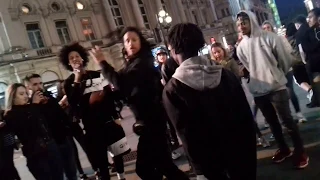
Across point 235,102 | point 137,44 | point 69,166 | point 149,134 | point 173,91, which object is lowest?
point 69,166

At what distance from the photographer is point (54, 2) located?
29.6 m

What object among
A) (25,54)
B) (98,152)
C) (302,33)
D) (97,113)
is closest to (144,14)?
(25,54)

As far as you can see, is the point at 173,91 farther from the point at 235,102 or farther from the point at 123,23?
the point at 123,23

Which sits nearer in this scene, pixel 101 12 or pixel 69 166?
pixel 69 166

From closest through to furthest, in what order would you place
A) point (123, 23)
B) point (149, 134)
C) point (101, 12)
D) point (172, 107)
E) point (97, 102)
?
1. point (172, 107)
2. point (149, 134)
3. point (97, 102)
4. point (101, 12)
5. point (123, 23)

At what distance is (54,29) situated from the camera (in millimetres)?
28922

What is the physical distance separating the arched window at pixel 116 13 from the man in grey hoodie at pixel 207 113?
33.6 metres

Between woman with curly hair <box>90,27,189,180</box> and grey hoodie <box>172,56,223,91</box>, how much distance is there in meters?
1.18

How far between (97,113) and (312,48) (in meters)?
3.87

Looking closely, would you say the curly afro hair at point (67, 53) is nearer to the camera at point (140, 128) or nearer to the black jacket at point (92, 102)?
the black jacket at point (92, 102)

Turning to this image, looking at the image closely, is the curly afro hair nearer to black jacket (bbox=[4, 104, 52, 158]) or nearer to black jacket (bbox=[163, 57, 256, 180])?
black jacket (bbox=[4, 104, 52, 158])

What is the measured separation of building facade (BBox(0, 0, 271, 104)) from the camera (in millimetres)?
25156

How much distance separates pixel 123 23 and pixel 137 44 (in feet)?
109

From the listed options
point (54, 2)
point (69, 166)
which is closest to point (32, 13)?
point (54, 2)
